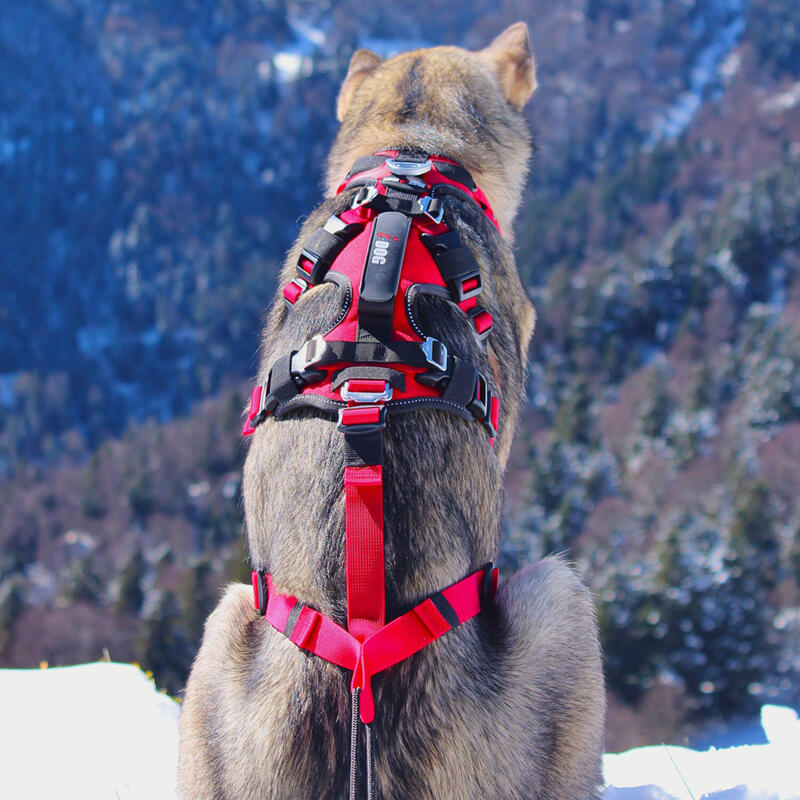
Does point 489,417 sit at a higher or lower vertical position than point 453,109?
lower

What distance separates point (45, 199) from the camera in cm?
15100

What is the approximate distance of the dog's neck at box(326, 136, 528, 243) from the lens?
4059 mm

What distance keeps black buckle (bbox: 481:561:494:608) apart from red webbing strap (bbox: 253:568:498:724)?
0.18 metres

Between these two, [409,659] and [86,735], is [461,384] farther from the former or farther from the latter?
[86,735]

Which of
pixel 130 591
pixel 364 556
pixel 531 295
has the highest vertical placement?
pixel 531 295

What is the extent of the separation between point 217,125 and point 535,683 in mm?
168424

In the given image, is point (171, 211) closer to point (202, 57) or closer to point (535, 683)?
point (202, 57)

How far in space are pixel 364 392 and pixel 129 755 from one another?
308 cm

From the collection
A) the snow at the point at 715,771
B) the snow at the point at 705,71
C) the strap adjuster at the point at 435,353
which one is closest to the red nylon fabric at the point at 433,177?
the strap adjuster at the point at 435,353

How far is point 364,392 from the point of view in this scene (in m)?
2.56

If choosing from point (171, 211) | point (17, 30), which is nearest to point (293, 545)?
point (171, 211)

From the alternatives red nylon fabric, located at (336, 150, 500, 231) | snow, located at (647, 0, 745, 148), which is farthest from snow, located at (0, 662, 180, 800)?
snow, located at (647, 0, 745, 148)

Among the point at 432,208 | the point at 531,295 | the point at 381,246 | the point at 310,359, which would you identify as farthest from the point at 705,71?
the point at 310,359

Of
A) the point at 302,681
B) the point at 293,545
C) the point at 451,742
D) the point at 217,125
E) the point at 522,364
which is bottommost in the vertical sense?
→ the point at 451,742
